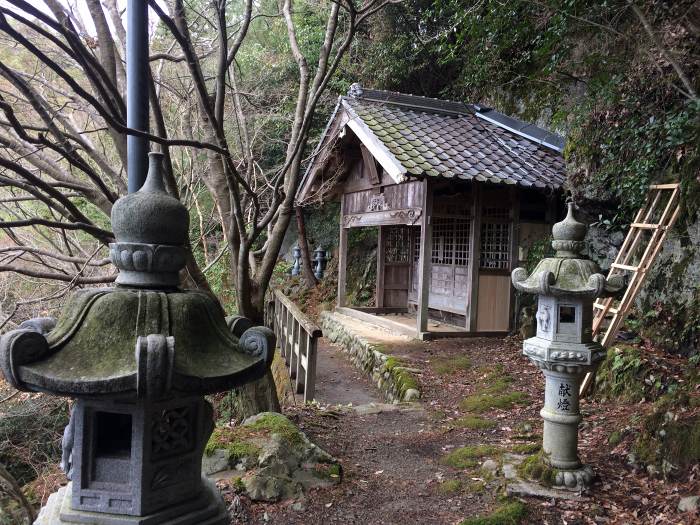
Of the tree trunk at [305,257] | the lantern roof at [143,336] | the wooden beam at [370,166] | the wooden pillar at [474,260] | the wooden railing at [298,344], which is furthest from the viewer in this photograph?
the tree trunk at [305,257]

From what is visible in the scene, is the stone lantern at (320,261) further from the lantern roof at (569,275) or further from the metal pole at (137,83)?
the metal pole at (137,83)

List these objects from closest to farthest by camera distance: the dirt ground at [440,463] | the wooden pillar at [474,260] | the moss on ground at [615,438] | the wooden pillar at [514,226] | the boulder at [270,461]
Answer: the dirt ground at [440,463]
the boulder at [270,461]
the moss on ground at [615,438]
the wooden pillar at [474,260]
the wooden pillar at [514,226]

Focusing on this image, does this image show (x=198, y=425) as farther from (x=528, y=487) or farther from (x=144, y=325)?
(x=528, y=487)

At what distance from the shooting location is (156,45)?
987 centimetres

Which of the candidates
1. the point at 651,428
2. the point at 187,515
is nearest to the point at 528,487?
the point at 651,428

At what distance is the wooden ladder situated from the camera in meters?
6.08

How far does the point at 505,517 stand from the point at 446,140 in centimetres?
782

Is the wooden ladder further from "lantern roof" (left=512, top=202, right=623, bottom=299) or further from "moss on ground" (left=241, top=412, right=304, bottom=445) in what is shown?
"moss on ground" (left=241, top=412, right=304, bottom=445)

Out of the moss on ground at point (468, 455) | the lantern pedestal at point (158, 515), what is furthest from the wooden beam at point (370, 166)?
the lantern pedestal at point (158, 515)

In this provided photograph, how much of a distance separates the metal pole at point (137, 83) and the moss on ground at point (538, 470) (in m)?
3.77

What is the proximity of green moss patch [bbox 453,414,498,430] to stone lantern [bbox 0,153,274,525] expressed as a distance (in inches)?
169

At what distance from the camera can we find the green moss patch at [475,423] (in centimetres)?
588

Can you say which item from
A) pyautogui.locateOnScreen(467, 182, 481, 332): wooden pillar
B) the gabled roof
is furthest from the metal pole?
pyautogui.locateOnScreen(467, 182, 481, 332): wooden pillar

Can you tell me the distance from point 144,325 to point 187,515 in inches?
32.9
